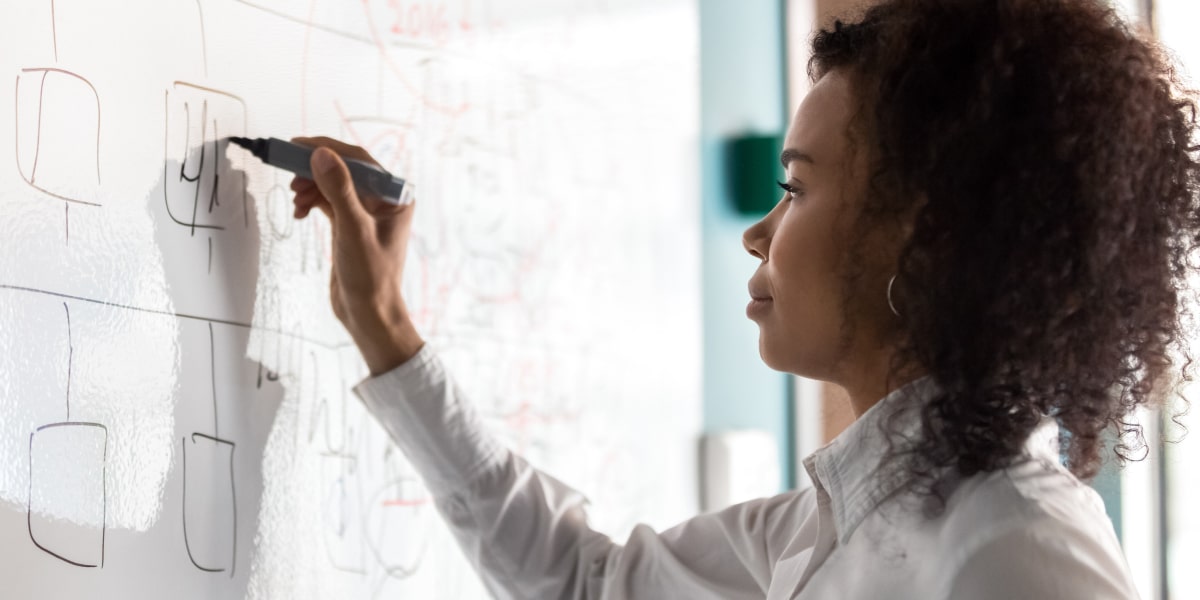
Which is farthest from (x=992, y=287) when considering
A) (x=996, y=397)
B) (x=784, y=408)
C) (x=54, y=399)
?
(x=784, y=408)

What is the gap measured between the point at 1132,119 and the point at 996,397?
0.20 meters

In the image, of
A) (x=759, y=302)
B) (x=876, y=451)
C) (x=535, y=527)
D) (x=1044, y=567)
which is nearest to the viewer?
(x=1044, y=567)

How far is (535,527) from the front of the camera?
0.98 m

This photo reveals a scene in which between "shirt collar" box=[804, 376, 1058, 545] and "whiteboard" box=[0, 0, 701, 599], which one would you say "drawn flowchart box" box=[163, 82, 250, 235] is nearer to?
"whiteboard" box=[0, 0, 701, 599]

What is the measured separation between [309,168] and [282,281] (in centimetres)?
10

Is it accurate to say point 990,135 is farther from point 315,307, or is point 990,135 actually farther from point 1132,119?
point 315,307

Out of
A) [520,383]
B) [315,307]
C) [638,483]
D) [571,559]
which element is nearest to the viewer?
[315,307]

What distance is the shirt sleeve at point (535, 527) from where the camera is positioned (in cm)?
92

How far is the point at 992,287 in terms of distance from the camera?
2.24ft

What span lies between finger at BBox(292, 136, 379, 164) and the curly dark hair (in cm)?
39

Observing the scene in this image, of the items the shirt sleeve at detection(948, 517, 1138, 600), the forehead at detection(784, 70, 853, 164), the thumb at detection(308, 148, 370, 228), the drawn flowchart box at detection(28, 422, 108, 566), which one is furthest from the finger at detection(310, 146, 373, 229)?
the shirt sleeve at detection(948, 517, 1138, 600)

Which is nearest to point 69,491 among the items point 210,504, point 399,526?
point 210,504

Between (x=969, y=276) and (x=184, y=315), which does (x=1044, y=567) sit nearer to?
(x=969, y=276)

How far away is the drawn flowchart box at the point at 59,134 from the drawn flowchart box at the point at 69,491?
0.49 feet
